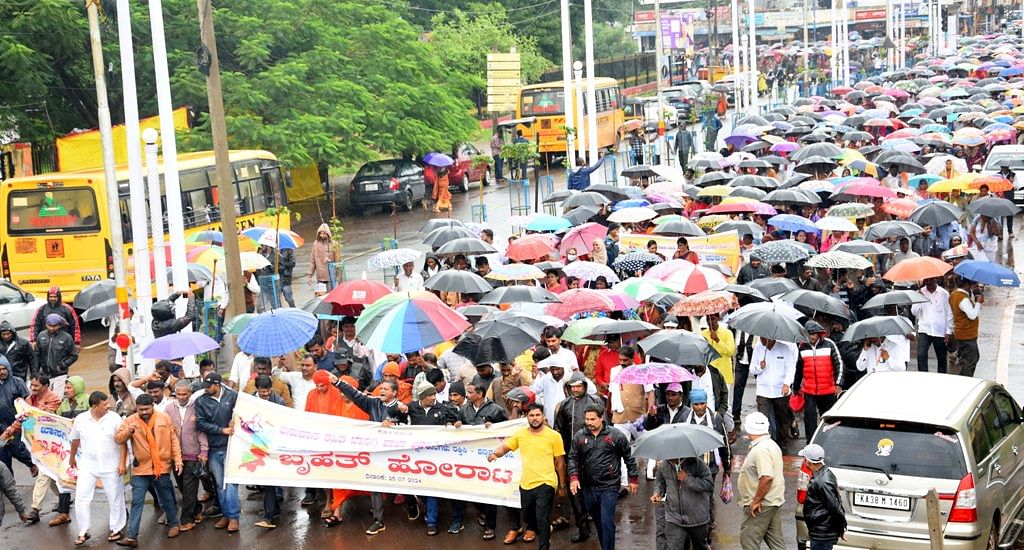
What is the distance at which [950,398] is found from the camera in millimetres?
10453

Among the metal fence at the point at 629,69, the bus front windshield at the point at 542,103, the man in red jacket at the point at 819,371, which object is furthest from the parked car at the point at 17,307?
the metal fence at the point at 629,69

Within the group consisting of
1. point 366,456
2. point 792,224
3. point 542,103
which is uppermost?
point 542,103

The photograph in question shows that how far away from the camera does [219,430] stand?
12.3 metres

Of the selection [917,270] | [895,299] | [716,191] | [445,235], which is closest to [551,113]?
[716,191]

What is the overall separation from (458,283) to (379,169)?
21353 mm

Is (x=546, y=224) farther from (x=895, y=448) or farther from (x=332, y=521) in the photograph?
(x=895, y=448)

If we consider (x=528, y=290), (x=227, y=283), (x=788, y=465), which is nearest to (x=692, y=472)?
(x=788, y=465)

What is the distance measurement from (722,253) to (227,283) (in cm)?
719

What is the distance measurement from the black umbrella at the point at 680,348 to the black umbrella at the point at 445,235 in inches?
291

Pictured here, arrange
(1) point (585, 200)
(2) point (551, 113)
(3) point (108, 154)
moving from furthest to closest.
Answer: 1. (2) point (551, 113)
2. (1) point (585, 200)
3. (3) point (108, 154)

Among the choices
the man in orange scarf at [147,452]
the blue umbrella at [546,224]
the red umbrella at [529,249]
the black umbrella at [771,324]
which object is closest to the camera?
the man in orange scarf at [147,452]

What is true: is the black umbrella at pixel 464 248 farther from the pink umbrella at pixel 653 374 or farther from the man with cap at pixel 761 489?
the man with cap at pixel 761 489

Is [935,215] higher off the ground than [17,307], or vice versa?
[935,215]

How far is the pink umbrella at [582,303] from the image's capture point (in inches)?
583
